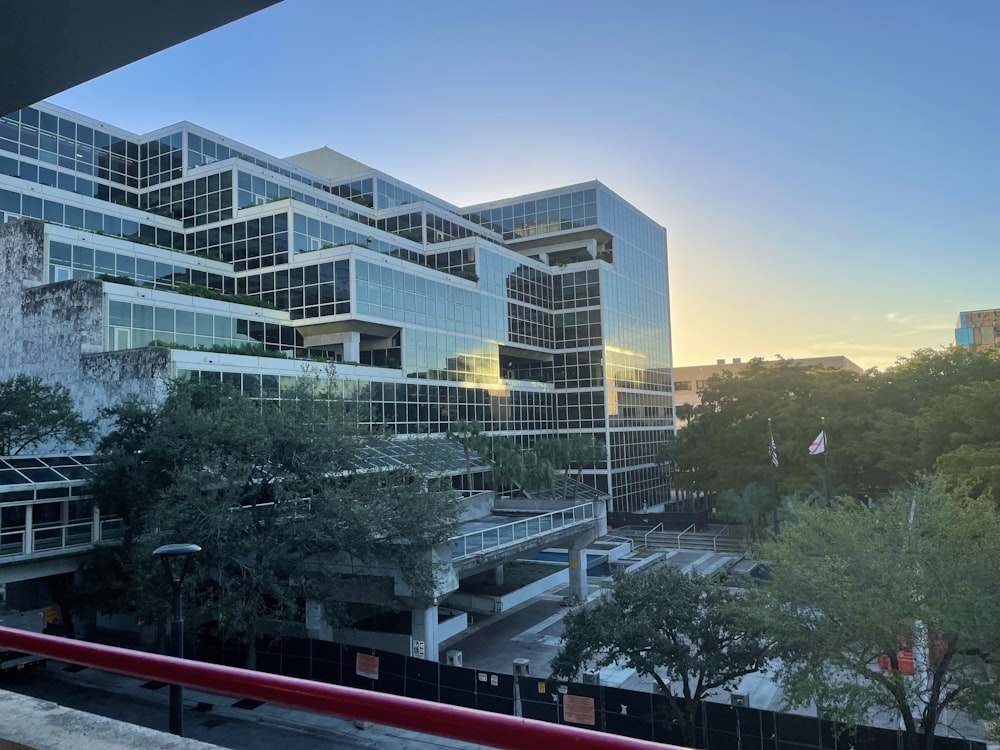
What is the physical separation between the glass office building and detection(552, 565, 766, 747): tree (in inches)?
545

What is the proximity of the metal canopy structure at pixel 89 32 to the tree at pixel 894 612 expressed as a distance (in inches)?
594

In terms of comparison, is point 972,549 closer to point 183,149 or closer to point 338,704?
point 338,704

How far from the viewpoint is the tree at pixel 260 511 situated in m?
18.0

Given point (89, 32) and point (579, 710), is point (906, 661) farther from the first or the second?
point (89, 32)

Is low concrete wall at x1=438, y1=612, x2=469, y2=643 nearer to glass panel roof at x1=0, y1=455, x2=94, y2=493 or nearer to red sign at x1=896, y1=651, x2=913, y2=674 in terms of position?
glass panel roof at x1=0, y1=455, x2=94, y2=493

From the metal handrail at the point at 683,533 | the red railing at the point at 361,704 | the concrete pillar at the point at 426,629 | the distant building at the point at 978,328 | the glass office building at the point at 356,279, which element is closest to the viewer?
the red railing at the point at 361,704

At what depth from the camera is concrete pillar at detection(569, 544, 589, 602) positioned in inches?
1191

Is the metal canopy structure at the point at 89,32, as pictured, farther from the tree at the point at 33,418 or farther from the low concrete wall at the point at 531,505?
the low concrete wall at the point at 531,505

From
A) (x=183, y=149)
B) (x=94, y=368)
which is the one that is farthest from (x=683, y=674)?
(x=183, y=149)

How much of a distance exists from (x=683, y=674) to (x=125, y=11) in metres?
15.9

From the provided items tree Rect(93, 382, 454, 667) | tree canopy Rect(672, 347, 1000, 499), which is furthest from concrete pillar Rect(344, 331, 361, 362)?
tree canopy Rect(672, 347, 1000, 499)

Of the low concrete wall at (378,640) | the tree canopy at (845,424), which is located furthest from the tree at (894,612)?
the tree canopy at (845,424)

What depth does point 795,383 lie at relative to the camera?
152 feet

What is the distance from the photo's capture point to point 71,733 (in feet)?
8.74
